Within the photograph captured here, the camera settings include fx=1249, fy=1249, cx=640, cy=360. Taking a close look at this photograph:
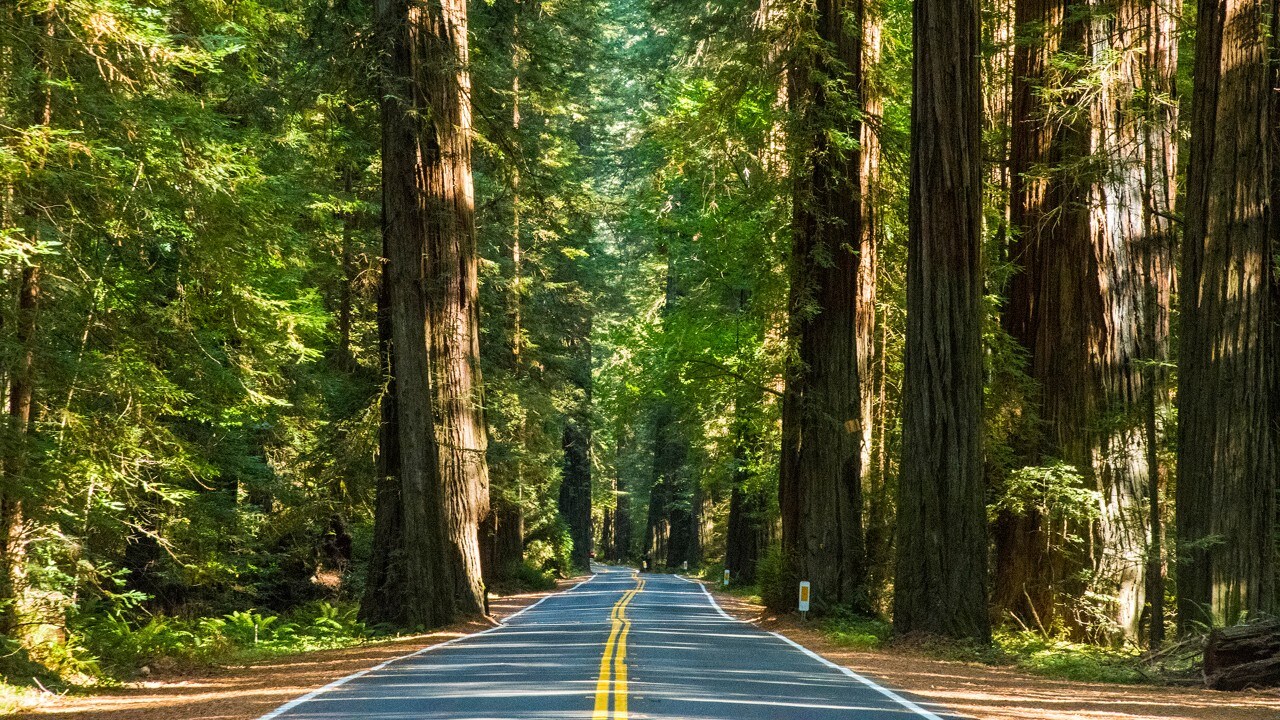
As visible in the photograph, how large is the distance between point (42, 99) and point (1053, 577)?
14.5 meters

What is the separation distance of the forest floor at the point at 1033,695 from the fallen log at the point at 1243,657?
0.83 feet

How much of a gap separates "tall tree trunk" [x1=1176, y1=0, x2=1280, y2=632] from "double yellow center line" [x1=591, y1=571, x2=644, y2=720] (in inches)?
250

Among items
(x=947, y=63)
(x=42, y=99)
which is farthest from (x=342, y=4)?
(x=947, y=63)

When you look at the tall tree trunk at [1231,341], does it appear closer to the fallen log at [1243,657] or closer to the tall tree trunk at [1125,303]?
the fallen log at [1243,657]

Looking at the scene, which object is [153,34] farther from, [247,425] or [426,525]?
[247,425]

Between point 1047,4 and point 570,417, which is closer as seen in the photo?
point 1047,4

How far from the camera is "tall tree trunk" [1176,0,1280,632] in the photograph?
13.5 metres

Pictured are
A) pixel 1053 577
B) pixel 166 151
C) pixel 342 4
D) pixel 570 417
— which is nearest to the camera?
pixel 166 151

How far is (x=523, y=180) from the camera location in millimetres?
24609

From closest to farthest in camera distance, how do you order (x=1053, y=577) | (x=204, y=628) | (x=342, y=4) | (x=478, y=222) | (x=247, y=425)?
(x=1053, y=577)
(x=204, y=628)
(x=342, y=4)
(x=247, y=425)
(x=478, y=222)

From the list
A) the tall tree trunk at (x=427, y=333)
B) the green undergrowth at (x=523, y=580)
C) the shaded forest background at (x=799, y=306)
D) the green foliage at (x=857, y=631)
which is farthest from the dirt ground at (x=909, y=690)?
the green undergrowth at (x=523, y=580)

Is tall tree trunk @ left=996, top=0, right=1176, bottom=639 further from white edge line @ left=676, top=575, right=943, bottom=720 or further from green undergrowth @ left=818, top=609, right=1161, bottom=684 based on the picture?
white edge line @ left=676, top=575, right=943, bottom=720

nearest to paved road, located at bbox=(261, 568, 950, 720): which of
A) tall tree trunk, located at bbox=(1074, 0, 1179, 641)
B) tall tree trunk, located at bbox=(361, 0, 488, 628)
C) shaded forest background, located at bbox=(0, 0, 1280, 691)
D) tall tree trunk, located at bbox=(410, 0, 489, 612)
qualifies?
tall tree trunk, located at bbox=(361, 0, 488, 628)

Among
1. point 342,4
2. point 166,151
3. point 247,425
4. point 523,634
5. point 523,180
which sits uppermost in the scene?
point 342,4
